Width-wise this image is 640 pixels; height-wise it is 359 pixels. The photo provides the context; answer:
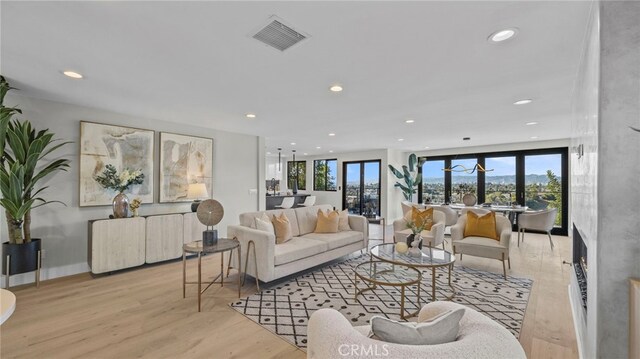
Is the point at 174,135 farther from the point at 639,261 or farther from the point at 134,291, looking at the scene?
the point at 639,261

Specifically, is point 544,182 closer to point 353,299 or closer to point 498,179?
point 498,179

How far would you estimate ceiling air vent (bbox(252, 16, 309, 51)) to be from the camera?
5.90 feet

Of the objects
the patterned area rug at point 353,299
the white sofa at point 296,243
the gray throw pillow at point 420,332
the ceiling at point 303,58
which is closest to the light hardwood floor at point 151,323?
the patterned area rug at point 353,299

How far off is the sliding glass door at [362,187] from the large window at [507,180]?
153cm

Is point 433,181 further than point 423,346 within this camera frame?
Yes

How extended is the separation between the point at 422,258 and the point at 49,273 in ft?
15.7

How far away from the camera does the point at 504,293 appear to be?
3.24m

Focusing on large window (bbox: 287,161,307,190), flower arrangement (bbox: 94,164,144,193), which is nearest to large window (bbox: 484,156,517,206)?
large window (bbox: 287,161,307,190)

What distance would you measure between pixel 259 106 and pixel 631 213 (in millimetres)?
3550

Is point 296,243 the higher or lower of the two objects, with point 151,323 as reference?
higher

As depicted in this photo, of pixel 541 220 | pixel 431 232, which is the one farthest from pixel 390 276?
pixel 541 220

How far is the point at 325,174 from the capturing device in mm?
10500

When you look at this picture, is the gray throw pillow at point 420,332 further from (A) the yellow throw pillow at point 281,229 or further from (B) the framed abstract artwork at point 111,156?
(B) the framed abstract artwork at point 111,156

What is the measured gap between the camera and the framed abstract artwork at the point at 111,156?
3811mm
